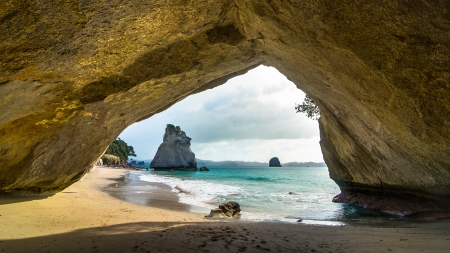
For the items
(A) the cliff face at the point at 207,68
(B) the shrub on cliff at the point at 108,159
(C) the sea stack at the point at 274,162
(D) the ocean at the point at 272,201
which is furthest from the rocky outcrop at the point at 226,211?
(C) the sea stack at the point at 274,162

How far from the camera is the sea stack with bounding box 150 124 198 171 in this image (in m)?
83.5

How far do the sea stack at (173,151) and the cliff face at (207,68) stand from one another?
7403 centimetres

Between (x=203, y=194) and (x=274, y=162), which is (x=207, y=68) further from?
(x=274, y=162)

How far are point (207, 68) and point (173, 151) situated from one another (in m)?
78.4

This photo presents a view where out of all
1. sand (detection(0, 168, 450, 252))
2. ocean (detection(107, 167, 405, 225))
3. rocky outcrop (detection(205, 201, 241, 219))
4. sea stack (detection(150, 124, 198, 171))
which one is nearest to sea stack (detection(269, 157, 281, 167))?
sea stack (detection(150, 124, 198, 171))

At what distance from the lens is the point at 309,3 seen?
4.41 meters

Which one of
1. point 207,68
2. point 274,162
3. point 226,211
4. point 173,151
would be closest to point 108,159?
point 173,151

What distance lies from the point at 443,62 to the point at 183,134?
83459 mm

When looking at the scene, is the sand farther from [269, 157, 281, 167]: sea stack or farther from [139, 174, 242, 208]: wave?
[269, 157, 281, 167]: sea stack

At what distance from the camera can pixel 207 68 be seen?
8078mm

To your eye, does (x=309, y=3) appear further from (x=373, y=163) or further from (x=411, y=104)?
(x=373, y=163)

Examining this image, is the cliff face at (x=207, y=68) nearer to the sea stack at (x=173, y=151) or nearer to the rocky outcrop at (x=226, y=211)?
the rocky outcrop at (x=226, y=211)

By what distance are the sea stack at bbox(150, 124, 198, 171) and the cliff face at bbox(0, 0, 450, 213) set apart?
74029mm

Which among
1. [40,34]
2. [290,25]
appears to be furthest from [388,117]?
[40,34]
